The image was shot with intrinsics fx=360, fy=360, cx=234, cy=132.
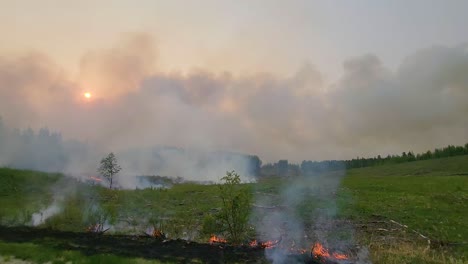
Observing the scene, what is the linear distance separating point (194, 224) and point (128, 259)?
454 inches

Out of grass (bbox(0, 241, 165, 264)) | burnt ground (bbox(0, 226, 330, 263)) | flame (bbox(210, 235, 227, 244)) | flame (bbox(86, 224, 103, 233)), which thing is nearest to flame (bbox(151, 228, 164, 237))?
burnt ground (bbox(0, 226, 330, 263))

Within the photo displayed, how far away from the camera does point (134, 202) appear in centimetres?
4259

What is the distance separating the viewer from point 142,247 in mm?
23000

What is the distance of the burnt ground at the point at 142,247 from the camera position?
67.7ft

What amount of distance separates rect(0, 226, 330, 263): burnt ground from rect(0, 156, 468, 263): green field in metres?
1.20

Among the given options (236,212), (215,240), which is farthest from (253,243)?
(215,240)

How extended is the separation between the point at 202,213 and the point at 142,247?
12814mm

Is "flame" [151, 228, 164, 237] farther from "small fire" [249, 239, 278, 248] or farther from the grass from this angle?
"small fire" [249, 239, 278, 248]

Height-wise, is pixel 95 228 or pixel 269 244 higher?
pixel 95 228

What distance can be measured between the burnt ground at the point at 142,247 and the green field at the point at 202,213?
1201mm

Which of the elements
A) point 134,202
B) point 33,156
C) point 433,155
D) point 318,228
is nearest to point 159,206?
point 134,202

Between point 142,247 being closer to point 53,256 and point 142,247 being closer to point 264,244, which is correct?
point 53,256

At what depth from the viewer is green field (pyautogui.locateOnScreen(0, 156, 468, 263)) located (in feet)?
71.3

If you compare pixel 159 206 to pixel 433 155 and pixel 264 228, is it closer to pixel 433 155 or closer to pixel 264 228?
pixel 264 228
